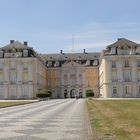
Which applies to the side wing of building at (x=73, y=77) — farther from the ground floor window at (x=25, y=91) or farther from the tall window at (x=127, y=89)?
the tall window at (x=127, y=89)

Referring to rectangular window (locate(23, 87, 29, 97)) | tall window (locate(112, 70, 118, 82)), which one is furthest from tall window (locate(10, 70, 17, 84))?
tall window (locate(112, 70, 118, 82))

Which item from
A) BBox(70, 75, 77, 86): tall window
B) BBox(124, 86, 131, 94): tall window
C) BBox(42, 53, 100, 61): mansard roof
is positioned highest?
BBox(42, 53, 100, 61): mansard roof

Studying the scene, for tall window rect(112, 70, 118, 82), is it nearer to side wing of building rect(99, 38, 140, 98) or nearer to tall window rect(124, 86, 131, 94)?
side wing of building rect(99, 38, 140, 98)

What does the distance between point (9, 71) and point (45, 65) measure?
858 inches

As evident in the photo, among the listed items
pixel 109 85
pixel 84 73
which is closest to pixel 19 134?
pixel 109 85

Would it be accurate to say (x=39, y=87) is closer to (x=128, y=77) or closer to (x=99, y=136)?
(x=128, y=77)

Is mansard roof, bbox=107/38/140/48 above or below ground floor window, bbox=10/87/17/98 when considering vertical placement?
above

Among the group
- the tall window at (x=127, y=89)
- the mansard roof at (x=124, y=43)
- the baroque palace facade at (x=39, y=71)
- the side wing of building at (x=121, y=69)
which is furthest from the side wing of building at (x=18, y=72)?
the tall window at (x=127, y=89)

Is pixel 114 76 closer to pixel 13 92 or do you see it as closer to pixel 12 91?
pixel 13 92

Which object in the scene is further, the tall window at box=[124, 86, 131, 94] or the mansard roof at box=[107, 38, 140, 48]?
the mansard roof at box=[107, 38, 140, 48]

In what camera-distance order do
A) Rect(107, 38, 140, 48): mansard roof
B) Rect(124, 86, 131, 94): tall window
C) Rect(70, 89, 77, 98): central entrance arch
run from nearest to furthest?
1. Rect(124, 86, 131, 94): tall window
2. Rect(107, 38, 140, 48): mansard roof
3. Rect(70, 89, 77, 98): central entrance arch

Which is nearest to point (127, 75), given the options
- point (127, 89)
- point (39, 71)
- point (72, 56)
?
point (127, 89)

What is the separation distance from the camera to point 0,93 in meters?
85.4

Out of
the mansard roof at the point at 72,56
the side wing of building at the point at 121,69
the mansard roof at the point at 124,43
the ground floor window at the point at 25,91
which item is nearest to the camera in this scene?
the side wing of building at the point at 121,69
